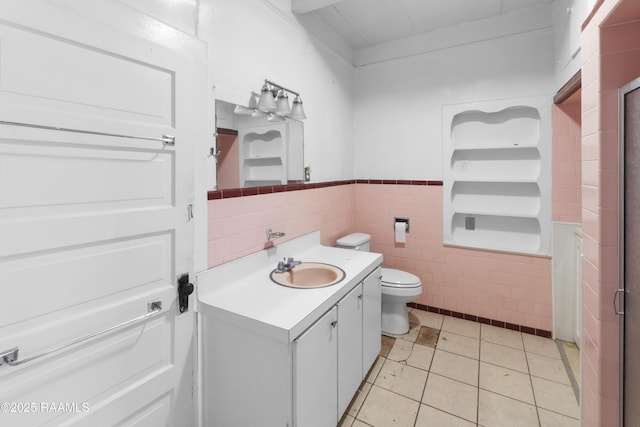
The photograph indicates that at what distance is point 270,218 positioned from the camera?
202 cm

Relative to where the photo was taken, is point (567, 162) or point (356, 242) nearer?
point (567, 162)

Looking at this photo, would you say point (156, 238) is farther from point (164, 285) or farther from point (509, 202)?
point (509, 202)

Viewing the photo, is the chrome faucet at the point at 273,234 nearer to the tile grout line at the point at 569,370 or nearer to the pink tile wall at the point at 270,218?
the pink tile wall at the point at 270,218

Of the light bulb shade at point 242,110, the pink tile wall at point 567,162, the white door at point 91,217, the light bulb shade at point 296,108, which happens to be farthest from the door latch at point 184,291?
the pink tile wall at point 567,162

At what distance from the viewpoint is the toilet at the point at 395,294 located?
2.46 metres

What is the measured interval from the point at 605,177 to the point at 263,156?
1698 mm

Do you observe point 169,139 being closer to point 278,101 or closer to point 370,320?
point 278,101

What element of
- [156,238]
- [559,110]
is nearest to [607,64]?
[559,110]

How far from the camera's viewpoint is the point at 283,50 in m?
2.12

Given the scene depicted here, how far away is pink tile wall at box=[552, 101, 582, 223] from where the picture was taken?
234cm

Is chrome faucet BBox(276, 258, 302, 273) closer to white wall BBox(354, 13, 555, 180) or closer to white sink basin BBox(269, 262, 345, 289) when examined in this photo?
Answer: white sink basin BBox(269, 262, 345, 289)

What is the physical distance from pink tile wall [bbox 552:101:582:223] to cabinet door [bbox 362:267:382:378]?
162 cm

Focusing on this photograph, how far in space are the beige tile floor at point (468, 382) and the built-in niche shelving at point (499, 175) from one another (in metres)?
0.80

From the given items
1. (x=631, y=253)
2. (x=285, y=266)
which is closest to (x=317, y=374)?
(x=285, y=266)
